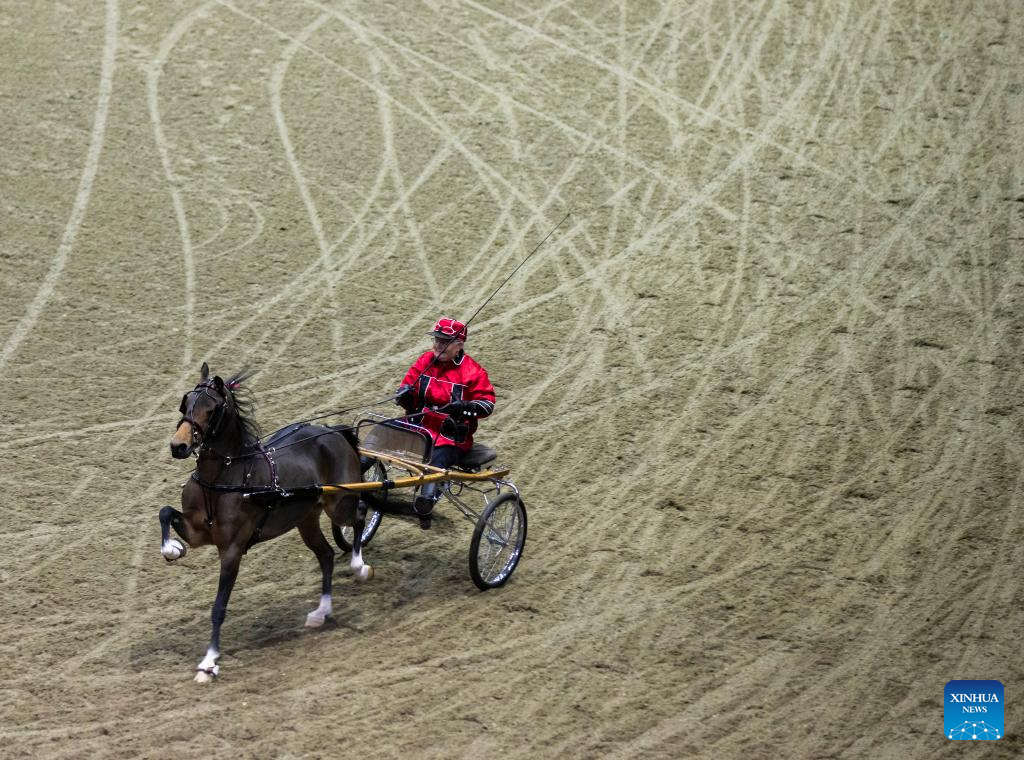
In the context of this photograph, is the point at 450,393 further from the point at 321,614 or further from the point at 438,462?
the point at 321,614

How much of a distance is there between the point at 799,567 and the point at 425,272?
581 cm

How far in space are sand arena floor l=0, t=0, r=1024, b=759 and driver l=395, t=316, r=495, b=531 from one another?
97cm

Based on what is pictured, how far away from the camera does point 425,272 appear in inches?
560

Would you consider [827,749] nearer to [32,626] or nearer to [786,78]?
[32,626]

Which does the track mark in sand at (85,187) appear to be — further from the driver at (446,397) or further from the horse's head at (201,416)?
the horse's head at (201,416)

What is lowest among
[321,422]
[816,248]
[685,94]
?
[321,422]

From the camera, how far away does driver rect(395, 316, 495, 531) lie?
9.79 meters

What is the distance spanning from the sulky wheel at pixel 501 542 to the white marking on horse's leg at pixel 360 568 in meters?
0.78

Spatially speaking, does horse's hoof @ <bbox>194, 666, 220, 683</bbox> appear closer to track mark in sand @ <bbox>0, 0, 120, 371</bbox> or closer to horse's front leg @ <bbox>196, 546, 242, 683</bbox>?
horse's front leg @ <bbox>196, 546, 242, 683</bbox>

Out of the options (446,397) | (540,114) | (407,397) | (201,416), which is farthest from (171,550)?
(540,114)

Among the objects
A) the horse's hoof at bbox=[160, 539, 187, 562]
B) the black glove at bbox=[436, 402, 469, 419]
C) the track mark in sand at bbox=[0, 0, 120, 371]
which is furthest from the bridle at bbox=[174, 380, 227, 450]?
the track mark in sand at bbox=[0, 0, 120, 371]

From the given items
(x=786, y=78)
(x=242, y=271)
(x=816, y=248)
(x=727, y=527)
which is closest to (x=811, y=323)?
(x=816, y=248)

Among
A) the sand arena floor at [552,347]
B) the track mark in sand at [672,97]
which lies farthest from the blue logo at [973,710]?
the track mark in sand at [672,97]

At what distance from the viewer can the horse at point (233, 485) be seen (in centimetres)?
828
